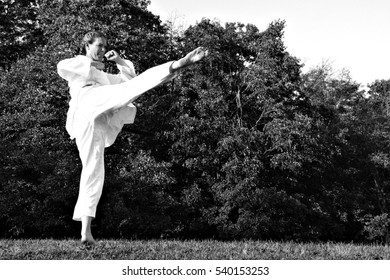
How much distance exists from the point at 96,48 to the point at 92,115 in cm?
78

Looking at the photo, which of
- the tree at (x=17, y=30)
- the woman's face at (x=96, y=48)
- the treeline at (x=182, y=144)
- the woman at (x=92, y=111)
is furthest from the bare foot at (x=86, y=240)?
the tree at (x=17, y=30)

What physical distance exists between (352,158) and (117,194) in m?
16.4

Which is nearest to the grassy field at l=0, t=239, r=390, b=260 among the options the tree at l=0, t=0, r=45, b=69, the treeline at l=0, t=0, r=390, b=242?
the treeline at l=0, t=0, r=390, b=242

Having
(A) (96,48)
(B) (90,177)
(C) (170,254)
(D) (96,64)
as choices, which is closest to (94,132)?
(B) (90,177)

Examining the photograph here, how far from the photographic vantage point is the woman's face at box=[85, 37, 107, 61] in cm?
623

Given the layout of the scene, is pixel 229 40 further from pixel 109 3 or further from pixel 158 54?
pixel 109 3

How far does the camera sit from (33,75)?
71.7 feet

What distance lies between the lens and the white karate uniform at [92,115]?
19.6 ft

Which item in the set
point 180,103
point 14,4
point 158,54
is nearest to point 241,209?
point 180,103

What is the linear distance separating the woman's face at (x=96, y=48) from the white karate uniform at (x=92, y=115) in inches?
5.0

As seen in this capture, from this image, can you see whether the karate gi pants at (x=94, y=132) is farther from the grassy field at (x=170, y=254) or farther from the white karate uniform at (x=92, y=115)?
the grassy field at (x=170, y=254)

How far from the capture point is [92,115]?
6102mm

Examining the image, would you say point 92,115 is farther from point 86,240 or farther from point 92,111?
point 86,240

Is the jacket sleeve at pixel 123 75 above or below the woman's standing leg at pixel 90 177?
above
